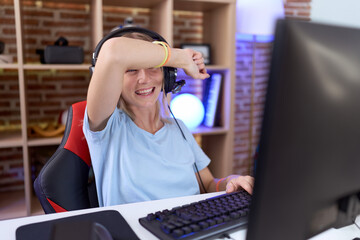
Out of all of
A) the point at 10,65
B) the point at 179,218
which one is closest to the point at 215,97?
the point at 10,65

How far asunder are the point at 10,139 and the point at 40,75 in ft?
1.84

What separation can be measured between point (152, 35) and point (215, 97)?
1.35 meters

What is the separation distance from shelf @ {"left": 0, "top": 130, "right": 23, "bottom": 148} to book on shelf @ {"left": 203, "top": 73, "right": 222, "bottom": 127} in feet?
4.27

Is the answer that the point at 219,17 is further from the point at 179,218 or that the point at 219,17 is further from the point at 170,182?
the point at 179,218

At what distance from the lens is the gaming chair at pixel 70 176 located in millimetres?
1000

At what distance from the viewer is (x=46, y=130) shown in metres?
2.17

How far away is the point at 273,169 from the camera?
15.6 inches

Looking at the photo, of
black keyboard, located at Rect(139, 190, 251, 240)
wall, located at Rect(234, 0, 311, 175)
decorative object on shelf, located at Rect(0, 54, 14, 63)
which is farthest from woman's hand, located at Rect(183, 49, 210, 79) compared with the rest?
wall, located at Rect(234, 0, 311, 175)

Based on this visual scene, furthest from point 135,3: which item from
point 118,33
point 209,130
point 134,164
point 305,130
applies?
point 305,130

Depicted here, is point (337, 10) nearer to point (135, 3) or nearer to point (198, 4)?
point (198, 4)

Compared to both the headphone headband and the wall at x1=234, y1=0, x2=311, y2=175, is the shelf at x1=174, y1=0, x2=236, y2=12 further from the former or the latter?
the headphone headband

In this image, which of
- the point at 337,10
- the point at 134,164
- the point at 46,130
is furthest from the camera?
the point at 337,10

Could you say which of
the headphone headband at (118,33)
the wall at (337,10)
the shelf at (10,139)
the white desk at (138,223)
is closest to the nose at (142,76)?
the headphone headband at (118,33)

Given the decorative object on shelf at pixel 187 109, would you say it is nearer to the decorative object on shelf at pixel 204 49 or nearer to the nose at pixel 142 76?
the decorative object on shelf at pixel 204 49
